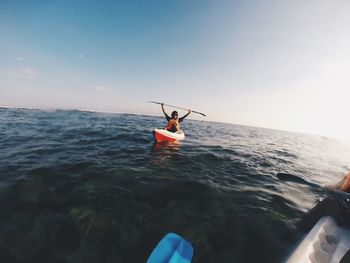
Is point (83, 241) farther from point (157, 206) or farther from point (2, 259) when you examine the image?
point (157, 206)

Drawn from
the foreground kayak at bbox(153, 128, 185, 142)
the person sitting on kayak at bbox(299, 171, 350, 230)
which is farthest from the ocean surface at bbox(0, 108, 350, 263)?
the foreground kayak at bbox(153, 128, 185, 142)

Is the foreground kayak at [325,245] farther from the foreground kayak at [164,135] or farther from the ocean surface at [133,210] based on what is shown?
the foreground kayak at [164,135]

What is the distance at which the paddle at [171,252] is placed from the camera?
10.1ft

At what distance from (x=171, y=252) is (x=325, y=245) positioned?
2926 mm

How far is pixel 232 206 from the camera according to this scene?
221 inches

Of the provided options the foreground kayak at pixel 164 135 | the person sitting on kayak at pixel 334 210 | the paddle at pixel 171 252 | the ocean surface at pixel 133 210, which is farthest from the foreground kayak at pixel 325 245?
the foreground kayak at pixel 164 135

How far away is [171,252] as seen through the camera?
3.20 meters

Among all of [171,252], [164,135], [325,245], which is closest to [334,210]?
[325,245]

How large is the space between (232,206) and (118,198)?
3505 mm

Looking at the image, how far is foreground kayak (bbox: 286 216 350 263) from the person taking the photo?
3045 mm

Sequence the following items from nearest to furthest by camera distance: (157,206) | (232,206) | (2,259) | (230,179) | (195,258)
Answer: (2,259) < (195,258) < (157,206) < (232,206) < (230,179)

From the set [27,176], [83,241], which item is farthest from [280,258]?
[27,176]

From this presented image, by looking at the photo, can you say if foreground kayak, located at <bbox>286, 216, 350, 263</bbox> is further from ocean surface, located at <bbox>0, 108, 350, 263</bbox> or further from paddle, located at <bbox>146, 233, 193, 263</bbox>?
paddle, located at <bbox>146, 233, 193, 263</bbox>

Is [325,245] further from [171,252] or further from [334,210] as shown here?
[171,252]
